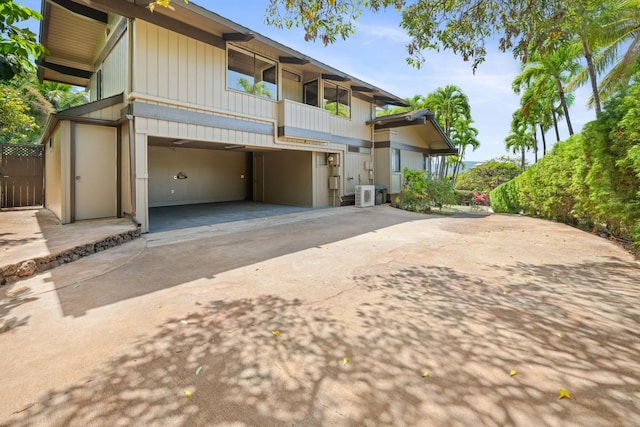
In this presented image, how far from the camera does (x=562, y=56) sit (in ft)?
47.5

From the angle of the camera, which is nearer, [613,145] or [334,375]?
[334,375]

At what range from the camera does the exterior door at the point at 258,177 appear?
13703 mm

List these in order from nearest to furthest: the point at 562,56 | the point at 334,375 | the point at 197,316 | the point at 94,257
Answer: the point at 334,375 < the point at 197,316 < the point at 94,257 < the point at 562,56

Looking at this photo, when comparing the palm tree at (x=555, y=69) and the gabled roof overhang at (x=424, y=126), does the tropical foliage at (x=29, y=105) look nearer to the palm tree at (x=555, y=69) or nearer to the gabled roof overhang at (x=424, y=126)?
the gabled roof overhang at (x=424, y=126)

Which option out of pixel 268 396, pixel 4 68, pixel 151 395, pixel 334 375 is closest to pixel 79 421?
pixel 151 395

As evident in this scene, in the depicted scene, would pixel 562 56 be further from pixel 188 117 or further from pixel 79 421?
pixel 79 421

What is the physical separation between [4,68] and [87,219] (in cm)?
382

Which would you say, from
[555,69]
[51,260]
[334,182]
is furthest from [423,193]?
[51,260]

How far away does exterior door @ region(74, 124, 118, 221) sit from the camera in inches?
277

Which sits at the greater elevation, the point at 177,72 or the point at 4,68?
the point at 177,72

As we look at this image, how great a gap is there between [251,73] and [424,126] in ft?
29.7

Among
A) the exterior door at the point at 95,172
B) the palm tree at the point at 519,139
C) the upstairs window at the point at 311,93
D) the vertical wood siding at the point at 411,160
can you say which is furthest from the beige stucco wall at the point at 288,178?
the palm tree at the point at 519,139

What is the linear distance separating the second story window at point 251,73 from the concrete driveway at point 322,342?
18.9 ft

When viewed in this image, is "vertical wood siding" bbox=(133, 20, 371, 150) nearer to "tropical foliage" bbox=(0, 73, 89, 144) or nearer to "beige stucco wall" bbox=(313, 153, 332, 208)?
"beige stucco wall" bbox=(313, 153, 332, 208)
